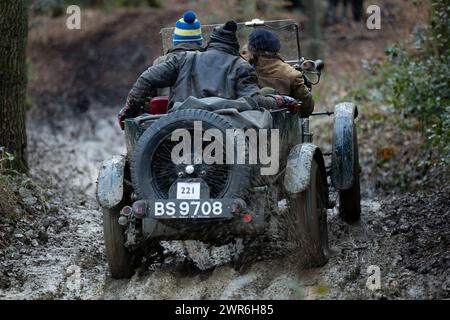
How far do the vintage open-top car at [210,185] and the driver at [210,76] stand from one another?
0.25 meters

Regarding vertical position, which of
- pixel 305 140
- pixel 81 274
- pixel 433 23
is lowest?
pixel 81 274

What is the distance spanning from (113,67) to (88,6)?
332cm

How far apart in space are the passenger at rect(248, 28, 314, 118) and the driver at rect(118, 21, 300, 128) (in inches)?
31.8

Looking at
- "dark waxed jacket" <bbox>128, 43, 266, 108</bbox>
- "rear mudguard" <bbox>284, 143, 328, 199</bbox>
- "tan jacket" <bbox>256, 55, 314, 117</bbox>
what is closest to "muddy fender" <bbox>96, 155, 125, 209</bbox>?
"dark waxed jacket" <bbox>128, 43, 266, 108</bbox>

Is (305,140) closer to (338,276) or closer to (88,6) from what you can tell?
(338,276)

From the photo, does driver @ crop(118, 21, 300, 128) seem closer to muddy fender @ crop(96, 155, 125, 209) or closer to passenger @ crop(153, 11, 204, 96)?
passenger @ crop(153, 11, 204, 96)

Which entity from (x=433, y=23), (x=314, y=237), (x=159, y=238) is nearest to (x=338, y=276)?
(x=314, y=237)

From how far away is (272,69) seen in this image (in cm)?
884

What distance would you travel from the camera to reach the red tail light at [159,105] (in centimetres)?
824

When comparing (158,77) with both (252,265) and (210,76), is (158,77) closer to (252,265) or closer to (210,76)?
(210,76)

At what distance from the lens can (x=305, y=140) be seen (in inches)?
362

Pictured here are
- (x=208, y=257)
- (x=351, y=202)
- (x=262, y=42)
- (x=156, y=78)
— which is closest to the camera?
(x=156, y=78)

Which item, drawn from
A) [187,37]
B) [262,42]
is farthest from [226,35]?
[262,42]

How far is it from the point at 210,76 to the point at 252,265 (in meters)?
1.59
